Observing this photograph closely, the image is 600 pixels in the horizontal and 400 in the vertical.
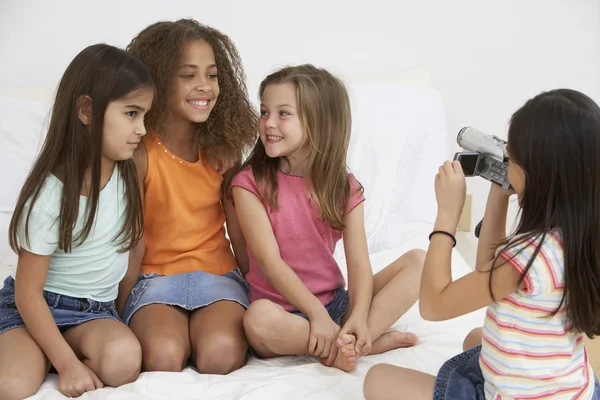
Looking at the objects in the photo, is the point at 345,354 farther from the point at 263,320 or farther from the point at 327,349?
the point at 263,320

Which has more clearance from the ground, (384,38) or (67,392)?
(384,38)

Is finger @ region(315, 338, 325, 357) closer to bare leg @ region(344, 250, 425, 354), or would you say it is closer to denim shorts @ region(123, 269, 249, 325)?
bare leg @ region(344, 250, 425, 354)

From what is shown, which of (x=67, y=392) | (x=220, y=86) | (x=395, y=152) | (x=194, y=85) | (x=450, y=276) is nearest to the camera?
(x=450, y=276)

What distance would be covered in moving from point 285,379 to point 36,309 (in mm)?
447

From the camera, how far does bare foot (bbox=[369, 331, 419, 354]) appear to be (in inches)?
53.6

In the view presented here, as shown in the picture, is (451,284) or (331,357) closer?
(451,284)

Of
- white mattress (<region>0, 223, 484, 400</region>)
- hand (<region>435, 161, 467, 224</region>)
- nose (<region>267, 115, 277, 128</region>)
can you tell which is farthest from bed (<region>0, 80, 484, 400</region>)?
nose (<region>267, 115, 277, 128</region>)

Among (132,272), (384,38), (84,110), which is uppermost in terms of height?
(384,38)

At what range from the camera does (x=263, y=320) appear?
1.29m

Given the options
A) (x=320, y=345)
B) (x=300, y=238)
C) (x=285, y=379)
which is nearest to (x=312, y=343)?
(x=320, y=345)

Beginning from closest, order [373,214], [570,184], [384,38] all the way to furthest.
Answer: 1. [570,184]
2. [373,214]
3. [384,38]

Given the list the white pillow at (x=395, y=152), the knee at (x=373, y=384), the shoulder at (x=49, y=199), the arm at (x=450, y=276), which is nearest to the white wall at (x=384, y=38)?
the white pillow at (x=395, y=152)

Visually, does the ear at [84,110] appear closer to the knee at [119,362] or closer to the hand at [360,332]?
the knee at [119,362]

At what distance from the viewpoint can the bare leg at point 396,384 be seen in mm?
1070
